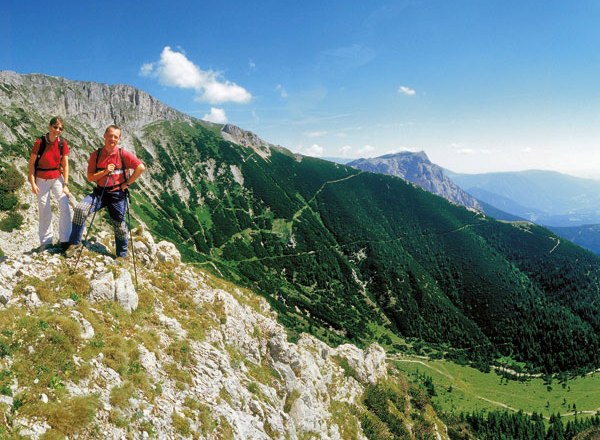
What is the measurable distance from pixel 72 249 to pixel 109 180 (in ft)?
13.7

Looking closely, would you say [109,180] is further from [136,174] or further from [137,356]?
[137,356]

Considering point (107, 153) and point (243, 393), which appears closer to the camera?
point (107, 153)

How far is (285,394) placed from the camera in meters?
26.9

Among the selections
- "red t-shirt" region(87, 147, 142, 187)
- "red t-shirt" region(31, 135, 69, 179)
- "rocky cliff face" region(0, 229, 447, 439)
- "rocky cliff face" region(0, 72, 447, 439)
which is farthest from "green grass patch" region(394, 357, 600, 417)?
"red t-shirt" region(31, 135, 69, 179)

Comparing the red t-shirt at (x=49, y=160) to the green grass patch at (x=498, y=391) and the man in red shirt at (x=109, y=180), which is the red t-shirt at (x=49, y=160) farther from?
the green grass patch at (x=498, y=391)

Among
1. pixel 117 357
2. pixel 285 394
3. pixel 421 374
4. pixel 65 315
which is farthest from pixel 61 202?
pixel 421 374

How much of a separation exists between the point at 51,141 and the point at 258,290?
16047 centimetres

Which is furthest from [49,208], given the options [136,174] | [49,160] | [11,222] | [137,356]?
[11,222]

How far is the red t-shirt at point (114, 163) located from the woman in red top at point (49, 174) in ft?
4.26

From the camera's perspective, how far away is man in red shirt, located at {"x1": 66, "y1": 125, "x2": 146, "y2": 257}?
16578 mm

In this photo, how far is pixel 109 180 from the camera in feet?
56.4

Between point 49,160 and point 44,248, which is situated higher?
point 49,160

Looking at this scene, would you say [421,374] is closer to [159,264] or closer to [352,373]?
[352,373]

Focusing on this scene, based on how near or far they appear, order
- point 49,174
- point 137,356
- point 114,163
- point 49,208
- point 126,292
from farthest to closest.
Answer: point 126,292
point 49,208
point 114,163
point 49,174
point 137,356
